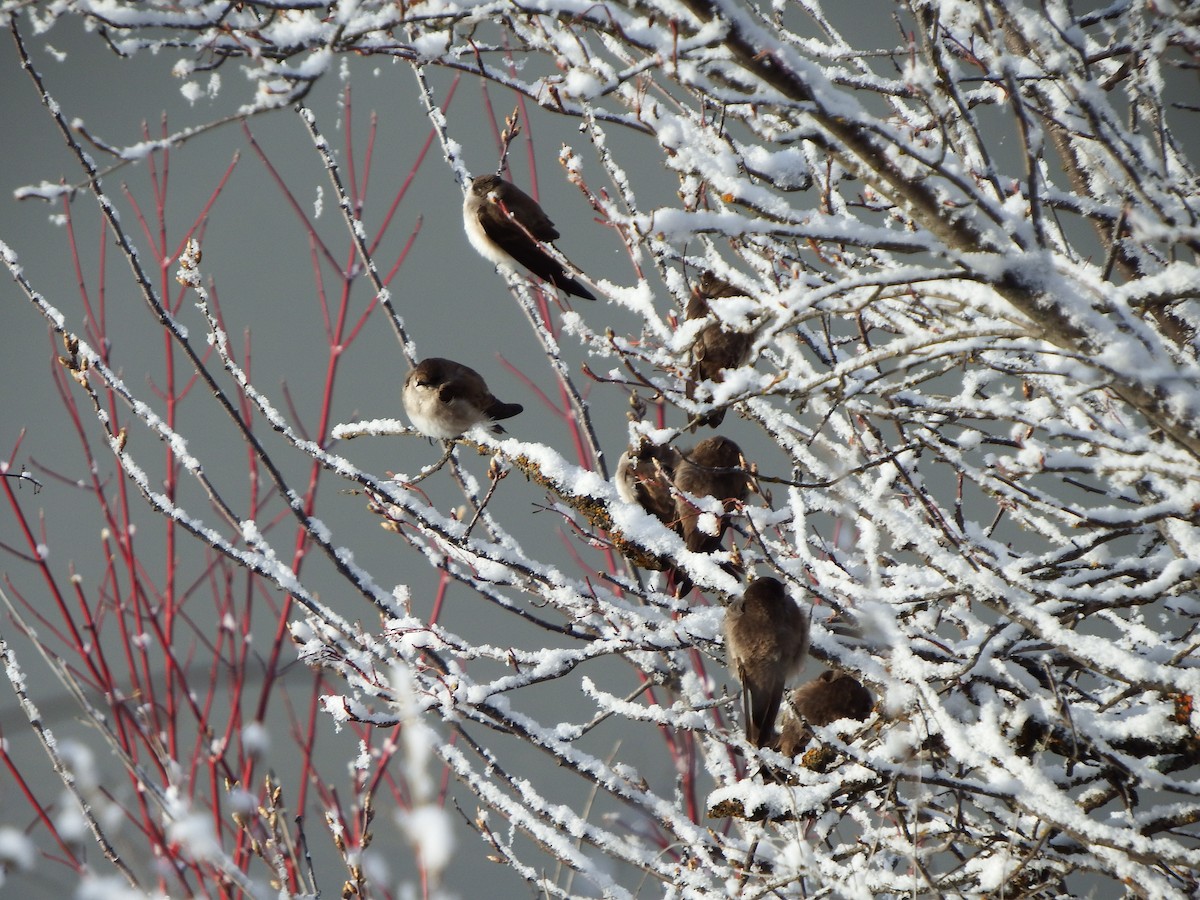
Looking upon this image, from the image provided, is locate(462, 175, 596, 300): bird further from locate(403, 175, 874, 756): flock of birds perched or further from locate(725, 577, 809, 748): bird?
locate(725, 577, 809, 748): bird

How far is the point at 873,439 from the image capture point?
8.82 ft

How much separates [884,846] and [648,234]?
1865 millimetres

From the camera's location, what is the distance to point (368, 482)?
7.88 feet

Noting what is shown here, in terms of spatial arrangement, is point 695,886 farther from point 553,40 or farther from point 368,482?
point 553,40

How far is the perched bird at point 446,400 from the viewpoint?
320cm

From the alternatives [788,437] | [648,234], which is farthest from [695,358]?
[648,234]

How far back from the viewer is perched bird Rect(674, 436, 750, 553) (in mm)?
2676

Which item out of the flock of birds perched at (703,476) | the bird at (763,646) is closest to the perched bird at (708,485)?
the flock of birds perched at (703,476)

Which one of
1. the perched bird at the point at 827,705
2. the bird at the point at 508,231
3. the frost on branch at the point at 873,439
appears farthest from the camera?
the bird at the point at 508,231

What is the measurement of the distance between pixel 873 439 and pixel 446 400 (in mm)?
1387

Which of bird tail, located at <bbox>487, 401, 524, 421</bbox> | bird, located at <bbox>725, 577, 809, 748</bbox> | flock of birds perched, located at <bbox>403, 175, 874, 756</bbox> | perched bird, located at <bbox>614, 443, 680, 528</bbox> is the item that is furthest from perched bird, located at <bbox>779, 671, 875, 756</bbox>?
bird tail, located at <bbox>487, 401, 524, 421</bbox>

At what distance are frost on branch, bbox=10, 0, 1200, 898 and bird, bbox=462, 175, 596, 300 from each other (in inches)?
7.4

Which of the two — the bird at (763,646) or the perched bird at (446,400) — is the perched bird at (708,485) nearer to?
the bird at (763,646)

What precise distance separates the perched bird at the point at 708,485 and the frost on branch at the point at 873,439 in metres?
0.05
